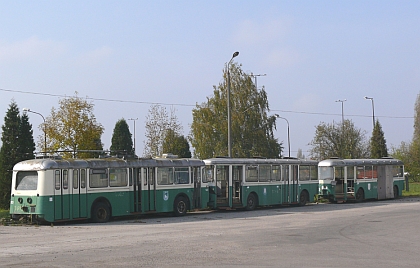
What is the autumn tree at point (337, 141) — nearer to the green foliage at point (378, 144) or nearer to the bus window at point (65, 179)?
the green foliage at point (378, 144)

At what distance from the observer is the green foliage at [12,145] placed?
122 ft

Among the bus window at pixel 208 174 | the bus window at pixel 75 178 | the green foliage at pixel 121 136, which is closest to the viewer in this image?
the bus window at pixel 75 178

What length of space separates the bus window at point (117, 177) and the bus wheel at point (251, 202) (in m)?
8.71

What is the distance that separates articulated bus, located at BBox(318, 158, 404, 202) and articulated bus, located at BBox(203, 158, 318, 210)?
6.17 feet

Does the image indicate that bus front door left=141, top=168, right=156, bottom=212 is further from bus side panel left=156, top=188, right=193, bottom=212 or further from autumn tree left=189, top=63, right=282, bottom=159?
autumn tree left=189, top=63, right=282, bottom=159

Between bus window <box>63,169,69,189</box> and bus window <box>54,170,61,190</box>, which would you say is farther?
bus window <box>63,169,69,189</box>

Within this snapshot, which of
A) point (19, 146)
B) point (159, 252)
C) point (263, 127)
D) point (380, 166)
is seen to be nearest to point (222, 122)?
point (263, 127)

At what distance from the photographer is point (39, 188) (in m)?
25.0

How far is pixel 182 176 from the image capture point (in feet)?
101

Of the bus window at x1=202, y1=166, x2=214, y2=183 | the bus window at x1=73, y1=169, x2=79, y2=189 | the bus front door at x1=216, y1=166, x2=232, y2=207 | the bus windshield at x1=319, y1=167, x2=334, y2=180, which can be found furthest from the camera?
the bus windshield at x1=319, y1=167, x2=334, y2=180

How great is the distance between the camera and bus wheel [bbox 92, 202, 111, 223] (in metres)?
26.6

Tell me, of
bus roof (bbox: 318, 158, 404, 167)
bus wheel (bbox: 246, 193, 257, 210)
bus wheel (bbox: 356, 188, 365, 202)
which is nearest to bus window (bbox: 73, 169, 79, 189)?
bus wheel (bbox: 246, 193, 257, 210)

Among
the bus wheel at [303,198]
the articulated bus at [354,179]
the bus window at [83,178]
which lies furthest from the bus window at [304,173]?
the bus window at [83,178]

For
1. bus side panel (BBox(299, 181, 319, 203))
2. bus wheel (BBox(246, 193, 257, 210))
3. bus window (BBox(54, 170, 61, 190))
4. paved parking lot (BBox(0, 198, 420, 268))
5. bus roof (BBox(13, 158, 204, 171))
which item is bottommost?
paved parking lot (BBox(0, 198, 420, 268))
